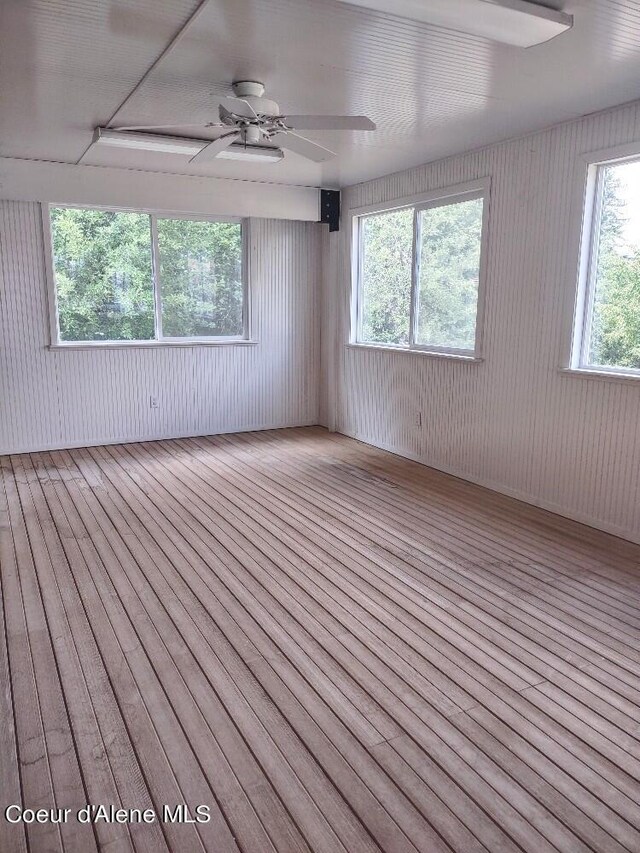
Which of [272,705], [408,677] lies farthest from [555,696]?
[272,705]

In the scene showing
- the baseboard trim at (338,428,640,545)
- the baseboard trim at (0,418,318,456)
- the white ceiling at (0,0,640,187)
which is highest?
the white ceiling at (0,0,640,187)

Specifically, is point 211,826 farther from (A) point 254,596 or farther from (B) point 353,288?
(B) point 353,288

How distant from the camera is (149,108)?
389 centimetres

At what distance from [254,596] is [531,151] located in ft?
11.4

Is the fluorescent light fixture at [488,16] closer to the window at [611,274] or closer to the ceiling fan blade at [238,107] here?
the ceiling fan blade at [238,107]

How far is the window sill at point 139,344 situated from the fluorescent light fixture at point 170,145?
2.00m

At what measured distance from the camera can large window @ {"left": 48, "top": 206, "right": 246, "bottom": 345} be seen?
5.89 m

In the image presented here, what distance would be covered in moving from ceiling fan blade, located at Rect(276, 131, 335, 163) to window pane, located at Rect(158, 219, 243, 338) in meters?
2.77

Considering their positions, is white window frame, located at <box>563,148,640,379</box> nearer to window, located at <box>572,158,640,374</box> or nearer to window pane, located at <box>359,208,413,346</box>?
window, located at <box>572,158,640,374</box>

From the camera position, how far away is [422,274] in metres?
5.63

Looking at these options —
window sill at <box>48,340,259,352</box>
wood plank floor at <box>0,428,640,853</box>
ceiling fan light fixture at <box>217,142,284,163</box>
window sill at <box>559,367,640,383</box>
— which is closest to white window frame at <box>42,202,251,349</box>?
window sill at <box>48,340,259,352</box>

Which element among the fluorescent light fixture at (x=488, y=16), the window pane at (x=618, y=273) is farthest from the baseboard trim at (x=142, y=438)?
the fluorescent light fixture at (x=488, y=16)

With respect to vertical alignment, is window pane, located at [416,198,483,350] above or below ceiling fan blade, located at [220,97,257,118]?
below

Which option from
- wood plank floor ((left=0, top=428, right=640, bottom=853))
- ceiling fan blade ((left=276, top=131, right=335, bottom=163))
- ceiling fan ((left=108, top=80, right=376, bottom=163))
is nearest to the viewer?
wood plank floor ((left=0, top=428, right=640, bottom=853))
